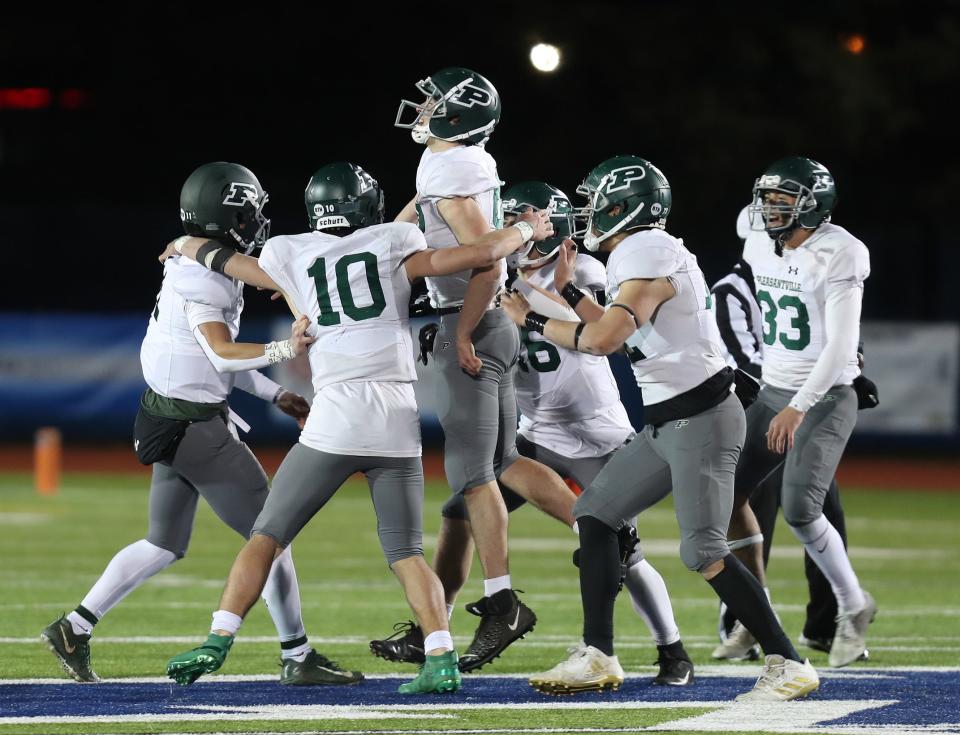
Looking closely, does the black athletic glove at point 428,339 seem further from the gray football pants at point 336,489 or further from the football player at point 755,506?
the football player at point 755,506

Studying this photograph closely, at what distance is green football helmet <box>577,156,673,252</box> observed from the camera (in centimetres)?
694

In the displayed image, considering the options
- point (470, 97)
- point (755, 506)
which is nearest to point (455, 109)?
point (470, 97)

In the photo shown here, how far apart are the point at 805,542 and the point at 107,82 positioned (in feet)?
78.8

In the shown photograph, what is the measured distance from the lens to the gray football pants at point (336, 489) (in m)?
6.67

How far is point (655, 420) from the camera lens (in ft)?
22.6

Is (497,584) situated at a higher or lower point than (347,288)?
lower

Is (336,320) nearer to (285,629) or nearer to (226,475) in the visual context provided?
(226,475)

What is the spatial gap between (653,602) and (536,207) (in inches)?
72.4

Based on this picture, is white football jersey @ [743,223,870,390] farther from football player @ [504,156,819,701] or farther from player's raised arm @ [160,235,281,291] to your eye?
player's raised arm @ [160,235,281,291]

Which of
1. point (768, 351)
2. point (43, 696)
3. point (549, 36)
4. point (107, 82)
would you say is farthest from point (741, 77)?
point (43, 696)

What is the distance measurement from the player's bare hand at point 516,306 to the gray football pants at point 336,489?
2.14 ft

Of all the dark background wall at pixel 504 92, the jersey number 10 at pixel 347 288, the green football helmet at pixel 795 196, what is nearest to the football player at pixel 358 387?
the jersey number 10 at pixel 347 288

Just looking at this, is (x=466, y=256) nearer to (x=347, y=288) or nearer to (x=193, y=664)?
(x=347, y=288)

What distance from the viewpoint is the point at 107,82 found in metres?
30.1
